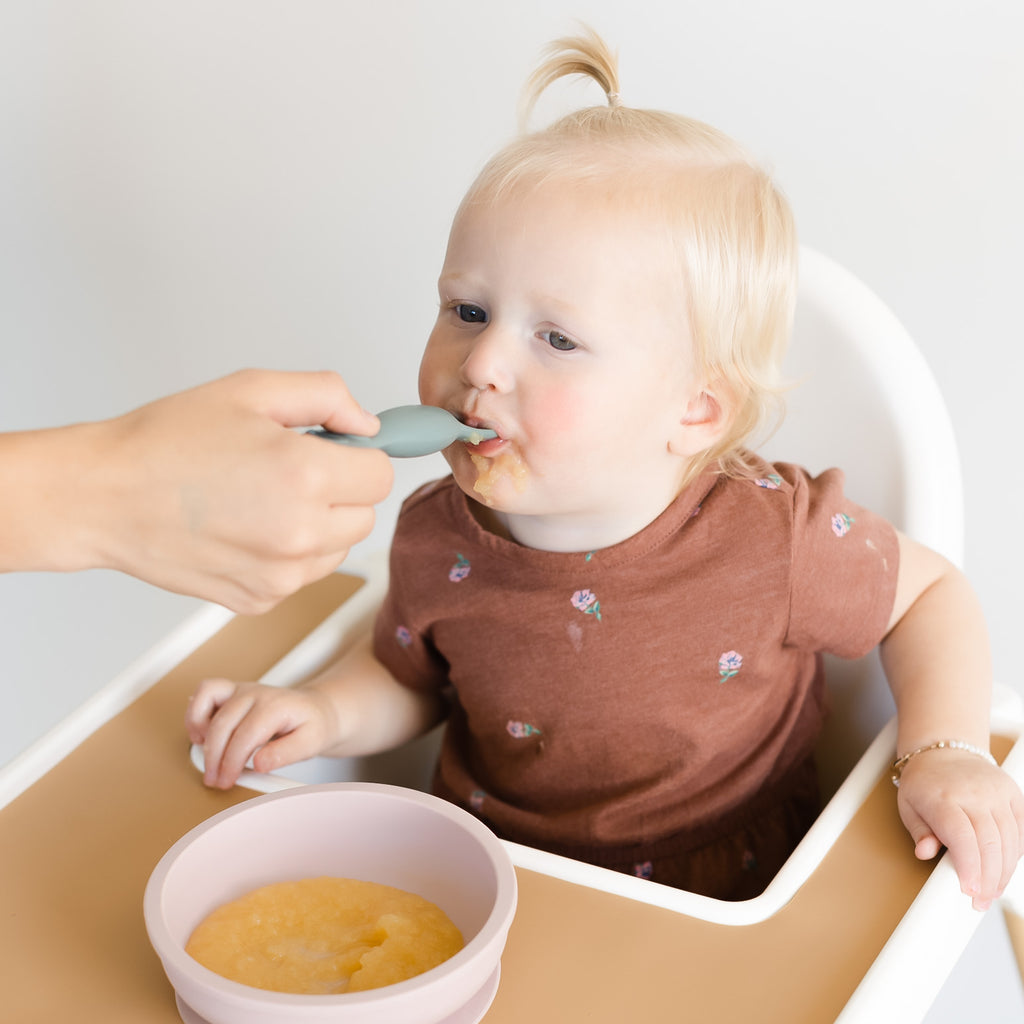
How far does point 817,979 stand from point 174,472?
1.41ft

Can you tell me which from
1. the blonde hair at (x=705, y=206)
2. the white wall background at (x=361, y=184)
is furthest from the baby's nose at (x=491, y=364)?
the white wall background at (x=361, y=184)

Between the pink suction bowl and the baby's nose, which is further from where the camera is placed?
the baby's nose

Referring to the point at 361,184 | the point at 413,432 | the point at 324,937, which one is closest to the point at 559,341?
the point at 413,432

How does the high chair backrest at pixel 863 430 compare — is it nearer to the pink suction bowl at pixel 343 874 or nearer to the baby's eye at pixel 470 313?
the baby's eye at pixel 470 313

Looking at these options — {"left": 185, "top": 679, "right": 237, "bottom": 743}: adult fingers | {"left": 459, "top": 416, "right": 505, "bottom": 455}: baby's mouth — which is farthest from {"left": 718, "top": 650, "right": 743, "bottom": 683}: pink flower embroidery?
{"left": 185, "top": 679, "right": 237, "bottom": 743}: adult fingers

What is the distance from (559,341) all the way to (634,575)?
19 cm

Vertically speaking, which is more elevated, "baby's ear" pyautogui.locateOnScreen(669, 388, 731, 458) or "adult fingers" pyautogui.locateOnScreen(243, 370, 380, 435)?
"adult fingers" pyautogui.locateOnScreen(243, 370, 380, 435)

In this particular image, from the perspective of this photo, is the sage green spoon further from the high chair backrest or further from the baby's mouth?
the high chair backrest

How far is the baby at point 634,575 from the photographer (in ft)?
2.68

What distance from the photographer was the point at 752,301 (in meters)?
0.87

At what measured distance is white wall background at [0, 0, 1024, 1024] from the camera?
1.29 meters

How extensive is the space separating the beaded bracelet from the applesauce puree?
1.10 feet

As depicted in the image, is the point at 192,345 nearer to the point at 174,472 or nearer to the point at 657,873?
the point at 657,873

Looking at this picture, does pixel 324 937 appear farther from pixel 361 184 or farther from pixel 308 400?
pixel 361 184
